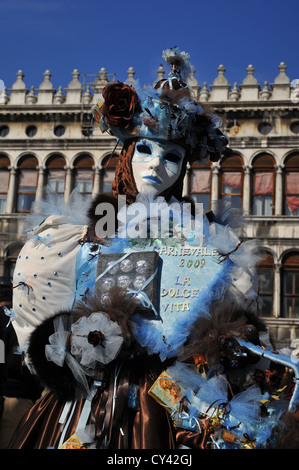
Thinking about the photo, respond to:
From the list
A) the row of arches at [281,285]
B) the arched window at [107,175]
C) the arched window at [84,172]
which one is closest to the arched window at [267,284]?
the row of arches at [281,285]

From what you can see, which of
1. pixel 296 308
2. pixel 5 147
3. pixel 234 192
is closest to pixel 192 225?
pixel 296 308

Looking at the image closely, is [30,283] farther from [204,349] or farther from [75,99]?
[75,99]

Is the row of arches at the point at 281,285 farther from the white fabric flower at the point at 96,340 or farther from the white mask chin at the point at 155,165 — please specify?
the white fabric flower at the point at 96,340

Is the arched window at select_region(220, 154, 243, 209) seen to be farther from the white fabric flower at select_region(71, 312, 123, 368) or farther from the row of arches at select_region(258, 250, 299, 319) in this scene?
the white fabric flower at select_region(71, 312, 123, 368)

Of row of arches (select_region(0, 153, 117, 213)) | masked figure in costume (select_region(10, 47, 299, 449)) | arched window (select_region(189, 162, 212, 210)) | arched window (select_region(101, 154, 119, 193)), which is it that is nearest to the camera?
masked figure in costume (select_region(10, 47, 299, 449))

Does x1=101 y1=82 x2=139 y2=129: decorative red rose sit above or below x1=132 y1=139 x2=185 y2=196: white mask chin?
above

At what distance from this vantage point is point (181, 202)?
3145mm

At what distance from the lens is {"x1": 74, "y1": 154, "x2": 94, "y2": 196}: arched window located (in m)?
20.2

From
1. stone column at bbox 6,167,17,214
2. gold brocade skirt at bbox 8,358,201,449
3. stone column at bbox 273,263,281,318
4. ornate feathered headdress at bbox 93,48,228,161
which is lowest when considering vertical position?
gold brocade skirt at bbox 8,358,201,449

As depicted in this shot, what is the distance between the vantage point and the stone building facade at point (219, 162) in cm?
1834

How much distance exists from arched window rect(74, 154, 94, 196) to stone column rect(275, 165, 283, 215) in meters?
5.62

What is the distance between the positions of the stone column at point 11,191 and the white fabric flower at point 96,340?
59.0ft

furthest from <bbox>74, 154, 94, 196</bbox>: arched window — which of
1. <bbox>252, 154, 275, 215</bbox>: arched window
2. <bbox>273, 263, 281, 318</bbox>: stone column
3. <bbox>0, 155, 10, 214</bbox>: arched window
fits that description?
<bbox>273, 263, 281, 318</bbox>: stone column

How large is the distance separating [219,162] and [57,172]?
5058mm
